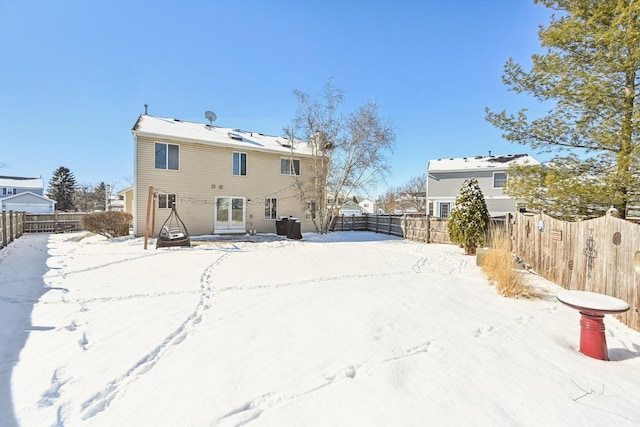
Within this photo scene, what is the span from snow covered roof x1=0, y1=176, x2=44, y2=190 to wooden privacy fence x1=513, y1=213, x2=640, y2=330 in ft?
190

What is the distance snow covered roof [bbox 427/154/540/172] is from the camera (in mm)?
21844

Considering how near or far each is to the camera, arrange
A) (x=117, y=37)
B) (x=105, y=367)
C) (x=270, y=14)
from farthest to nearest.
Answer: (x=117, y=37), (x=270, y=14), (x=105, y=367)

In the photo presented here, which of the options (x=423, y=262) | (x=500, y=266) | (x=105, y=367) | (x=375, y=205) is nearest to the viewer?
(x=105, y=367)

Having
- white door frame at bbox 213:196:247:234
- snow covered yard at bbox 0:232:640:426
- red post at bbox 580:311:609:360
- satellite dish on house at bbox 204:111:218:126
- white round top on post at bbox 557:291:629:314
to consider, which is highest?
satellite dish on house at bbox 204:111:218:126

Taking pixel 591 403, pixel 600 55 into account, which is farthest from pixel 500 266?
pixel 600 55

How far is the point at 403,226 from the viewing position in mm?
16469

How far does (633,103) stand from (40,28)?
16229 mm

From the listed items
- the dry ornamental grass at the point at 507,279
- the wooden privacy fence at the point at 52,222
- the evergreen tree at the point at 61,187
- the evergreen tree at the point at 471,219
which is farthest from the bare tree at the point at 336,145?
the evergreen tree at the point at 61,187

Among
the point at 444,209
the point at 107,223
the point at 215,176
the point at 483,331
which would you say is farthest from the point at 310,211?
the point at 483,331

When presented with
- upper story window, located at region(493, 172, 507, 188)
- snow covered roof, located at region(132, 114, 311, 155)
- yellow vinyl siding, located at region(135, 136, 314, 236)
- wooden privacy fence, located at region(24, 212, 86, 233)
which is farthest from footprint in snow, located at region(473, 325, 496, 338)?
upper story window, located at region(493, 172, 507, 188)

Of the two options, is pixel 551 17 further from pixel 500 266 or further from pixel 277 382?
pixel 277 382

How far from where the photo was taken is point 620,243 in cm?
419

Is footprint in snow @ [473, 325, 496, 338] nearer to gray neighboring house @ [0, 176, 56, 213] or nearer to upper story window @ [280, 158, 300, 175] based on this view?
upper story window @ [280, 158, 300, 175]

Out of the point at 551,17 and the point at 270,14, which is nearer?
the point at 551,17
